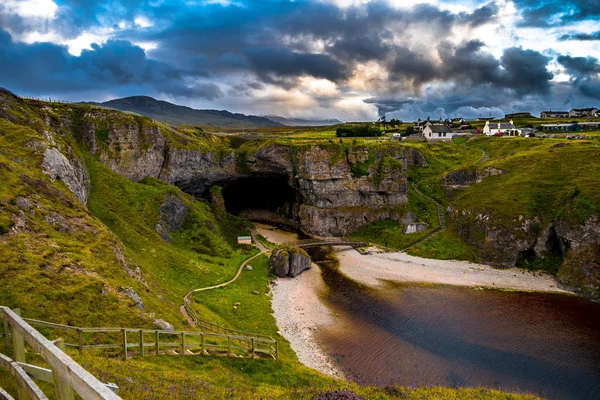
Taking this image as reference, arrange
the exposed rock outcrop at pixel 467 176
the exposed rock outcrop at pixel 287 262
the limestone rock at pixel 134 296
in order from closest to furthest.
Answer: the limestone rock at pixel 134 296 < the exposed rock outcrop at pixel 287 262 < the exposed rock outcrop at pixel 467 176

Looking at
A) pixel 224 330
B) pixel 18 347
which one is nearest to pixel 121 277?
pixel 224 330

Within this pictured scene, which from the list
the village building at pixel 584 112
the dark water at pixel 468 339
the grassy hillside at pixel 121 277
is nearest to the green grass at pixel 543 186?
the dark water at pixel 468 339

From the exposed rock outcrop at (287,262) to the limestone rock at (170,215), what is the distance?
17.0m

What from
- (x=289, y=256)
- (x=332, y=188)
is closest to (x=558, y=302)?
(x=289, y=256)

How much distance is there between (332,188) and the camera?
8650 centimetres

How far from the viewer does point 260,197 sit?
10600 cm

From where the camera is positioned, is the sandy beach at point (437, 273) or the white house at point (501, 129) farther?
the white house at point (501, 129)

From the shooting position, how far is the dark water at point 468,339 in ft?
113

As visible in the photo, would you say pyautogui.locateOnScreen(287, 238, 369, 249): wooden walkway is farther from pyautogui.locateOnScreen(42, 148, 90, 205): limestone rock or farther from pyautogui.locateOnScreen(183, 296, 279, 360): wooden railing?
pyautogui.locateOnScreen(42, 148, 90, 205): limestone rock

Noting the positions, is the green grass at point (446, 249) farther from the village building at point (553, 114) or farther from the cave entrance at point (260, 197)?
the village building at point (553, 114)

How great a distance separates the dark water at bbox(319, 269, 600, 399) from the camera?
Answer: 113 ft

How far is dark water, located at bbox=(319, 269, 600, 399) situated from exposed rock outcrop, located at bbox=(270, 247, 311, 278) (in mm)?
6353

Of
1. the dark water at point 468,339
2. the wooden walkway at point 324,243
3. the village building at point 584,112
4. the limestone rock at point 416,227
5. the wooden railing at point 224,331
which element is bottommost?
the dark water at point 468,339

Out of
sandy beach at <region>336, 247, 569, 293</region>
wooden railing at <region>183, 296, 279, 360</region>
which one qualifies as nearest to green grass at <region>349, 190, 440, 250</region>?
sandy beach at <region>336, 247, 569, 293</region>
